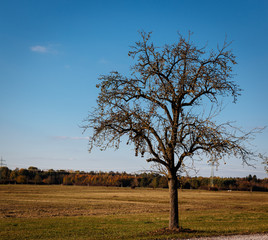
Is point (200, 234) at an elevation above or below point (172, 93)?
below

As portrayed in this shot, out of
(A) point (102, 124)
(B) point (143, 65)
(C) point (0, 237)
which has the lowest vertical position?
(C) point (0, 237)

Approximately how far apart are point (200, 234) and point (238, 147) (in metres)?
4.87

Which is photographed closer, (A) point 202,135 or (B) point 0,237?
(A) point 202,135

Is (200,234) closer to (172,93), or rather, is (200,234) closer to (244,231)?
(244,231)

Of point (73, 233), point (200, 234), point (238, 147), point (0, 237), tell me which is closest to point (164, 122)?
point (238, 147)

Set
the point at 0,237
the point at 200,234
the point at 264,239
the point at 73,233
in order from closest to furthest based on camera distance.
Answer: the point at 264,239 < the point at 200,234 < the point at 0,237 < the point at 73,233

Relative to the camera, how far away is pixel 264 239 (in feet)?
48.0

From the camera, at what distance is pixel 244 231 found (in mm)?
17734

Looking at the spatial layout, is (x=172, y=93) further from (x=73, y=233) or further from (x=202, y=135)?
(x=73, y=233)

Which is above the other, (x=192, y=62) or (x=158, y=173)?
(x=192, y=62)

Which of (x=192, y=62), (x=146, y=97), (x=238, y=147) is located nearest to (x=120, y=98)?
(x=146, y=97)

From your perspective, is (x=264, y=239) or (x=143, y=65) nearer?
(x=264, y=239)

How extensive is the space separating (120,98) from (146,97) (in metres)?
1.43

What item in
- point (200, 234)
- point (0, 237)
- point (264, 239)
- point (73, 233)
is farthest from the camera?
point (73, 233)
